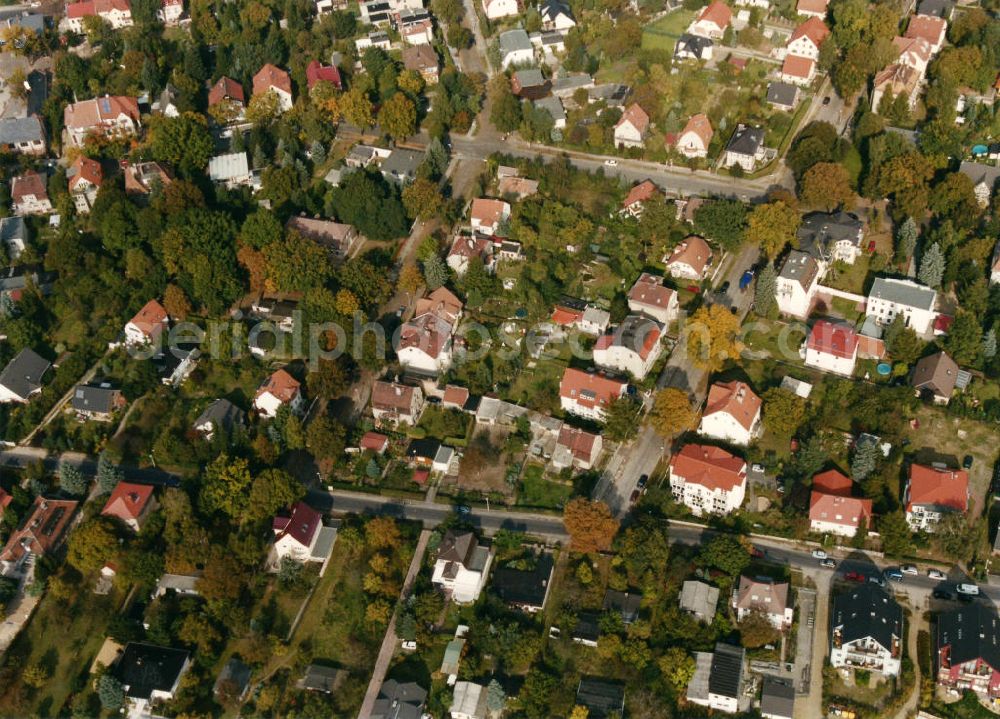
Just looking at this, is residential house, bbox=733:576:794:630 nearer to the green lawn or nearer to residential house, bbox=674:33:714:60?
the green lawn

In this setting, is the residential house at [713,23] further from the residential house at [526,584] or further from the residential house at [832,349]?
the residential house at [526,584]

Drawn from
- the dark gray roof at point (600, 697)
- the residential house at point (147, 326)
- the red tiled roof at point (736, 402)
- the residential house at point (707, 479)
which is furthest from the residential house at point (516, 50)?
the dark gray roof at point (600, 697)

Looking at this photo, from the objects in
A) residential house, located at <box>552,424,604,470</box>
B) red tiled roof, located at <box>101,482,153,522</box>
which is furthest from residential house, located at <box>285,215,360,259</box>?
residential house, located at <box>552,424,604,470</box>

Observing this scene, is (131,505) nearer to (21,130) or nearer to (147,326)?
(147,326)

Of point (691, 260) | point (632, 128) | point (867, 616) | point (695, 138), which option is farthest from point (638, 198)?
point (867, 616)

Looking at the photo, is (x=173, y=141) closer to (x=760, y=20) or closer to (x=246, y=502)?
(x=246, y=502)

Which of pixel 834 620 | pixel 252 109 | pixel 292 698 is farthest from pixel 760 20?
pixel 292 698

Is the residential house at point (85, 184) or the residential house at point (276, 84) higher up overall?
the residential house at point (276, 84)
